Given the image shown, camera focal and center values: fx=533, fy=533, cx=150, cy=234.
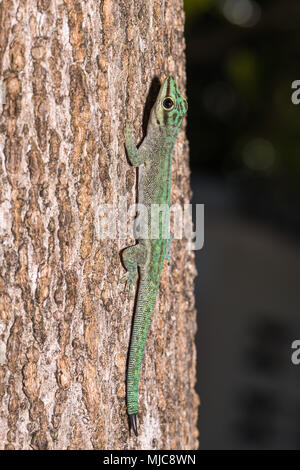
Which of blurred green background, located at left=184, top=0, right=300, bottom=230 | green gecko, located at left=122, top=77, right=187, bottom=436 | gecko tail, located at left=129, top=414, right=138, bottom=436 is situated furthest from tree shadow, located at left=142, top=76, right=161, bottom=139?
blurred green background, located at left=184, top=0, right=300, bottom=230

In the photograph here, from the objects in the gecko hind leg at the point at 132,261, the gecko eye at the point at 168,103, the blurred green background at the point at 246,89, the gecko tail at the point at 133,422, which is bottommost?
the gecko tail at the point at 133,422

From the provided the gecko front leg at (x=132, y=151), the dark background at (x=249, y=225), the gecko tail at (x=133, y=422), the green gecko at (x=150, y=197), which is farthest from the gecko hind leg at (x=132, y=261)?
the dark background at (x=249, y=225)

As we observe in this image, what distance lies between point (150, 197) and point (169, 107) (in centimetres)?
38

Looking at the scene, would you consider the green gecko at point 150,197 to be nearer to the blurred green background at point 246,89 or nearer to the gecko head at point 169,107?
the gecko head at point 169,107

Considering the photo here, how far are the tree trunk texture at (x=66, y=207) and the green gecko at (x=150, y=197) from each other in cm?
4

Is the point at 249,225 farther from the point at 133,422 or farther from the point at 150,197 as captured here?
the point at 133,422

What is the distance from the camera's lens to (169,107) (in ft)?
7.22

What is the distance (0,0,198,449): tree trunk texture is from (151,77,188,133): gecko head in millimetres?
85

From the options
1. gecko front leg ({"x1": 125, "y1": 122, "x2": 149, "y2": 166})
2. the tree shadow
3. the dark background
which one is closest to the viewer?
gecko front leg ({"x1": 125, "y1": 122, "x2": 149, "y2": 166})

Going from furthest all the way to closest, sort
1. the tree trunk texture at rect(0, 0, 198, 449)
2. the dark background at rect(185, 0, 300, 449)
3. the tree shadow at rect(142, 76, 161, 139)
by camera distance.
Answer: the dark background at rect(185, 0, 300, 449), the tree shadow at rect(142, 76, 161, 139), the tree trunk texture at rect(0, 0, 198, 449)

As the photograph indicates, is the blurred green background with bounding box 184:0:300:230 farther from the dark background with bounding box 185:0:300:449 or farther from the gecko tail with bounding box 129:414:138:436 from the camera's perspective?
the gecko tail with bounding box 129:414:138:436

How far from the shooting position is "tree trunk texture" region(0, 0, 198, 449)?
5.39ft

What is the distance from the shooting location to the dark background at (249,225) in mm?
6035

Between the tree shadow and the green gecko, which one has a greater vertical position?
the tree shadow
